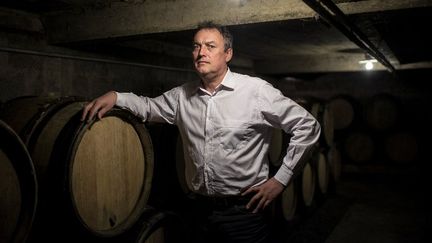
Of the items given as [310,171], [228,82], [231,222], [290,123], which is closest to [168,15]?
[228,82]

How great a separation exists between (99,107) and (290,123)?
117 cm

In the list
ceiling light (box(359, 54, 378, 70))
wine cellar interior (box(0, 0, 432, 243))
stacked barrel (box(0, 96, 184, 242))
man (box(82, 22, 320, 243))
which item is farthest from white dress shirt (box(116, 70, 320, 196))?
Result: ceiling light (box(359, 54, 378, 70))

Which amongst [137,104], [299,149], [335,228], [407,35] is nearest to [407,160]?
[335,228]

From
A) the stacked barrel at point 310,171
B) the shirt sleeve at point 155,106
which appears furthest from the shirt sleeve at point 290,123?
the stacked barrel at point 310,171

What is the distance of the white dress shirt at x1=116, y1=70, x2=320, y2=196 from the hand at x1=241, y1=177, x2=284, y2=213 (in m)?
0.05

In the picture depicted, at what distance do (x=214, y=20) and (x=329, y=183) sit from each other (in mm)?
4945

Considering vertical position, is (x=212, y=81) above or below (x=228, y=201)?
above

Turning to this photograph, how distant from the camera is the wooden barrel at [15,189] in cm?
171

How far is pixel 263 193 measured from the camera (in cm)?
226

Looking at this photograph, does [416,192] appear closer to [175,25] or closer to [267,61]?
[267,61]

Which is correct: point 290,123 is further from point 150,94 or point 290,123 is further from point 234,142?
point 150,94

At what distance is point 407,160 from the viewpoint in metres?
7.68

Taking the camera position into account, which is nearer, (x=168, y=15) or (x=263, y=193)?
(x=263, y=193)

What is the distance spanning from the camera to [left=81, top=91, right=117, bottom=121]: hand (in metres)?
2.09
